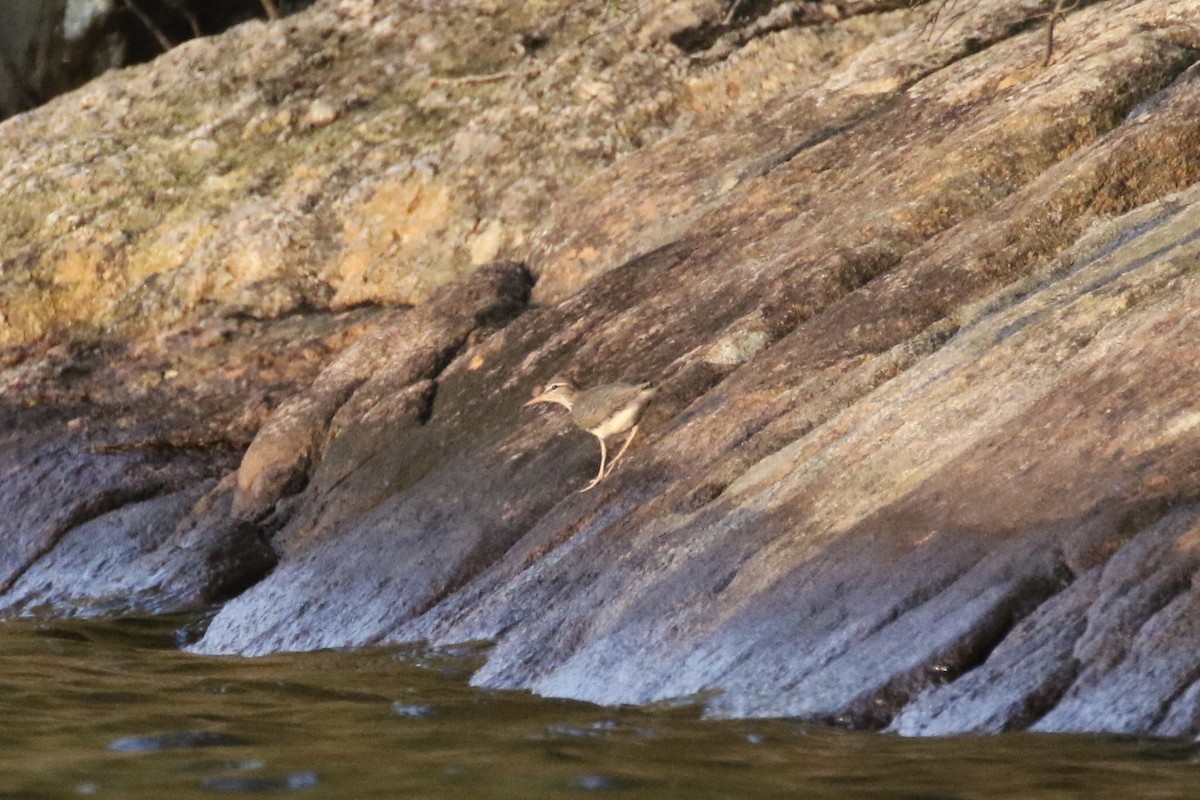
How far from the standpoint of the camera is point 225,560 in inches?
457

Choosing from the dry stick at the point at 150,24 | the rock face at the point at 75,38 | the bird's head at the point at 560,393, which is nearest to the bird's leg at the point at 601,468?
→ the bird's head at the point at 560,393

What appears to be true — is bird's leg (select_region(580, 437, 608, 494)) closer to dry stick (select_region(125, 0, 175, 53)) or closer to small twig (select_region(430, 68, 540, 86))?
small twig (select_region(430, 68, 540, 86))

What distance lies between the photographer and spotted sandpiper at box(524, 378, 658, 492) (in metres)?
9.59

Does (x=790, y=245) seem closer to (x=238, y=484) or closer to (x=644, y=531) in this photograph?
(x=644, y=531)

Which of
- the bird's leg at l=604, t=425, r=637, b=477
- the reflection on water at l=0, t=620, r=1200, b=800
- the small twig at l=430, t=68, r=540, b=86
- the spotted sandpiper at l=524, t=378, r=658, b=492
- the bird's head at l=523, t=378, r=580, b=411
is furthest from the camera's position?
the small twig at l=430, t=68, r=540, b=86

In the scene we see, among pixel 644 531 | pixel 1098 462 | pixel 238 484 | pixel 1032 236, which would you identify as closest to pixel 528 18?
pixel 238 484

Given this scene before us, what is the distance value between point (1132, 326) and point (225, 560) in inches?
257

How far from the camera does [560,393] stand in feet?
34.0

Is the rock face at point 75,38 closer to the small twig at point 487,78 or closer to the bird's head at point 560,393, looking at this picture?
the small twig at point 487,78

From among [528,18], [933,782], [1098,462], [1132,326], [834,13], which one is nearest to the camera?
[933,782]

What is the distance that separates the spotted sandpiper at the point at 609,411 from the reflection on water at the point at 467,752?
2.06m

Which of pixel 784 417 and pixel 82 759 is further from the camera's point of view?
pixel 784 417

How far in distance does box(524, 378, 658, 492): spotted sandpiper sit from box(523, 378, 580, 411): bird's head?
349 mm

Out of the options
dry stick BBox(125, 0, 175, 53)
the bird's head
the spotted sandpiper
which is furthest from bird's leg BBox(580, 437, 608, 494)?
dry stick BBox(125, 0, 175, 53)
